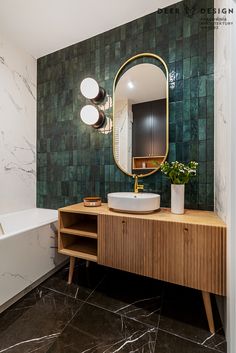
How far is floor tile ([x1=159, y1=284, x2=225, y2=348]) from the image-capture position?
1.14 m

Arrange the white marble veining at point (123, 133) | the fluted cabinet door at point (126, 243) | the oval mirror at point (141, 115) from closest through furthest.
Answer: the fluted cabinet door at point (126, 243)
the oval mirror at point (141, 115)
the white marble veining at point (123, 133)

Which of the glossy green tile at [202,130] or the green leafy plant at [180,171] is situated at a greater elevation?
the glossy green tile at [202,130]

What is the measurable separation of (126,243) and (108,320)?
53 centimetres

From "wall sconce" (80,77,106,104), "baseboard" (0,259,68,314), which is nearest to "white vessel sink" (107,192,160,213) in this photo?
"baseboard" (0,259,68,314)

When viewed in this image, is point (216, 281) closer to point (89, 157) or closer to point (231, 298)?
point (231, 298)

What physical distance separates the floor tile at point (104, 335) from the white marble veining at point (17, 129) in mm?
1512

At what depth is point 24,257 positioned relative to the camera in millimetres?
1521

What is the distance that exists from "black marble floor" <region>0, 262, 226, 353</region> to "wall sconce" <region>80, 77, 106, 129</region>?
1.61 meters

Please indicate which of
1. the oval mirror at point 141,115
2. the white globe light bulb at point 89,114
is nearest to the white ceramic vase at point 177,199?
the oval mirror at point 141,115

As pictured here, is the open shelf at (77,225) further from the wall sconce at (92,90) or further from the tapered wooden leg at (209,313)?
the wall sconce at (92,90)

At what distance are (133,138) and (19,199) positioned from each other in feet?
5.32

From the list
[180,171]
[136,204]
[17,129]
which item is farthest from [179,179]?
[17,129]

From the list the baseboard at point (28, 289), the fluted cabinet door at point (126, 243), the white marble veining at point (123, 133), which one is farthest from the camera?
the white marble veining at point (123, 133)

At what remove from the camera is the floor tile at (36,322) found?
1091 millimetres
